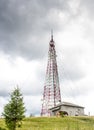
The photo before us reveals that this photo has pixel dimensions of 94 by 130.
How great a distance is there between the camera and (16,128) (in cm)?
5631

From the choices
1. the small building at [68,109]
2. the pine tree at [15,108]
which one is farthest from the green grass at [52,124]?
the small building at [68,109]

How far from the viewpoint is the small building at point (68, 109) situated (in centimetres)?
10112

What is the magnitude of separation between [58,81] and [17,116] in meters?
57.2

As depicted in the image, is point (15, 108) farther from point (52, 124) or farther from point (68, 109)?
point (68, 109)

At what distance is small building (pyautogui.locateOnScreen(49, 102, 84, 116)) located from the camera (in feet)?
332

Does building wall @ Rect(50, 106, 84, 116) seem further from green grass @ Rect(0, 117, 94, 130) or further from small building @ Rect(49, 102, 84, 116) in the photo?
green grass @ Rect(0, 117, 94, 130)

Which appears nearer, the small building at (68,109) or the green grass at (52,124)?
the green grass at (52,124)

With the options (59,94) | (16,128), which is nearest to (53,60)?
(59,94)

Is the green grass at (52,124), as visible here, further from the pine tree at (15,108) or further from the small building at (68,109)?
the small building at (68,109)

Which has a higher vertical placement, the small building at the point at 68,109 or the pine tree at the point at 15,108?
the small building at the point at 68,109

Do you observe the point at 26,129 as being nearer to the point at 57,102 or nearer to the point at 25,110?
the point at 25,110

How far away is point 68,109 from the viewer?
102 metres

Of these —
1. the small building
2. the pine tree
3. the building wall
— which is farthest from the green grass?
the building wall

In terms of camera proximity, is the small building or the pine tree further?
the small building
